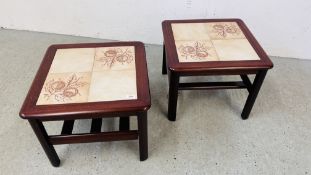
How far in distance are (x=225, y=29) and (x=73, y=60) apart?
93 centimetres

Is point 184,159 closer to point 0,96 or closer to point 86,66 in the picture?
point 86,66

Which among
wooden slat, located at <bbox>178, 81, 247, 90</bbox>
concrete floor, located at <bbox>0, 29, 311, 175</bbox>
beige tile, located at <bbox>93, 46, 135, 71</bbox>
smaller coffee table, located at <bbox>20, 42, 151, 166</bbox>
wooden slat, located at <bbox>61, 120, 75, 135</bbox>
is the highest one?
beige tile, located at <bbox>93, 46, 135, 71</bbox>

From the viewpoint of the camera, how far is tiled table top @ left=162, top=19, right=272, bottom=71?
125cm

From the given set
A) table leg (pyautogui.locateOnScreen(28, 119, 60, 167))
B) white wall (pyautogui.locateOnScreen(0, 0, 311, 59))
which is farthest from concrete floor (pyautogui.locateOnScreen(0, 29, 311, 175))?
white wall (pyautogui.locateOnScreen(0, 0, 311, 59))

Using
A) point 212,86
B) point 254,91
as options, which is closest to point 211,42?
point 212,86

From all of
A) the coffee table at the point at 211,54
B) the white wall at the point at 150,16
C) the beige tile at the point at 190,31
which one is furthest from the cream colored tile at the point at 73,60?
the white wall at the point at 150,16

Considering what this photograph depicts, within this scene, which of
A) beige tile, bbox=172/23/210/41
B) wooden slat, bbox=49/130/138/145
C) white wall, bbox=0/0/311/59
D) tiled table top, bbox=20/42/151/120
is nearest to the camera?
tiled table top, bbox=20/42/151/120

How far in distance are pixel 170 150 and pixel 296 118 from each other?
0.88 metres

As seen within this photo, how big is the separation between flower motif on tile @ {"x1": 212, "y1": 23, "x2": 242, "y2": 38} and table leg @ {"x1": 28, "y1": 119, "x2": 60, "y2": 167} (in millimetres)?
1102

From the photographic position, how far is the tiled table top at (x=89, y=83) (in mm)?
1004

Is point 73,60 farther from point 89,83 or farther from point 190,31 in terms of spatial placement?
point 190,31

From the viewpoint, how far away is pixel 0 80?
182 centimetres

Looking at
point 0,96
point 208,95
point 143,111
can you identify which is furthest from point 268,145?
point 0,96

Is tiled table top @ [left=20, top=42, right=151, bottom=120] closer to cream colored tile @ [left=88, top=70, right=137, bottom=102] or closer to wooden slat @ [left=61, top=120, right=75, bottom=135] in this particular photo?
cream colored tile @ [left=88, top=70, right=137, bottom=102]
